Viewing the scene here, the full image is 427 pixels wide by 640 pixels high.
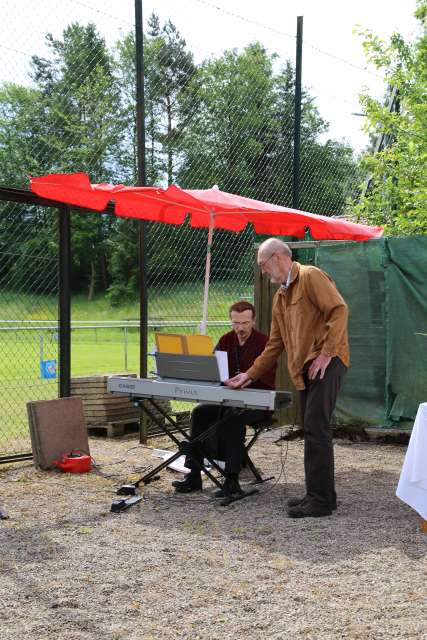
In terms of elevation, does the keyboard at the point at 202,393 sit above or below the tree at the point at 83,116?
below

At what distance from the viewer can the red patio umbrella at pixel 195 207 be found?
6.35 meters

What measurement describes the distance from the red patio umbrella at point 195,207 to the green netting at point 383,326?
501mm

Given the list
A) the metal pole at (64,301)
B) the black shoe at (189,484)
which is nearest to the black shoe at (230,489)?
the black shoe at (189,484)

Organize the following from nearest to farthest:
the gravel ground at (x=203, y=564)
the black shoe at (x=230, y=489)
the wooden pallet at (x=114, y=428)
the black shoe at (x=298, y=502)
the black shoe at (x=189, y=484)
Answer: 1. the gravel ground at (x=203, y=564)
2. the black shoe at (x=298, y=502)
3. the black shoe at (x=230, y=489)
4. the black shoe at (x=189, y=484)
5. the wooden pallet at (x=114, y=428)

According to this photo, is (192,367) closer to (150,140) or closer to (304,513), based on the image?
(304,513)

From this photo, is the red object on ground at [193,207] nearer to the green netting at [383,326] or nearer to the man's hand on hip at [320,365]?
the green netting at [383,326]

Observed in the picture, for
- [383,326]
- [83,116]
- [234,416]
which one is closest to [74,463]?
[234,416]

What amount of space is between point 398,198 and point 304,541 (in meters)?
7.50

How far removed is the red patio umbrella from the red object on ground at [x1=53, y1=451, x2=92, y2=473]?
1575mm

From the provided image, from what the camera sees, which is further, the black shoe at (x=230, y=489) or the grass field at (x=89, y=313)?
the grass field at (x=89, y=313)

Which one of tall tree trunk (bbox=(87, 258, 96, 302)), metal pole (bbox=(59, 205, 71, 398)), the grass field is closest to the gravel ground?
metal pole (bbox=(59, 205, 71, 398))

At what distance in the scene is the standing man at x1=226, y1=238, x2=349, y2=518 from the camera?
540 cm

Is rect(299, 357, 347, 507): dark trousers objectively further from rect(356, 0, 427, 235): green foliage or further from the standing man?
rect(356, 0, 427, 235): green foliage

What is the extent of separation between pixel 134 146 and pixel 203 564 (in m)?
5.36
